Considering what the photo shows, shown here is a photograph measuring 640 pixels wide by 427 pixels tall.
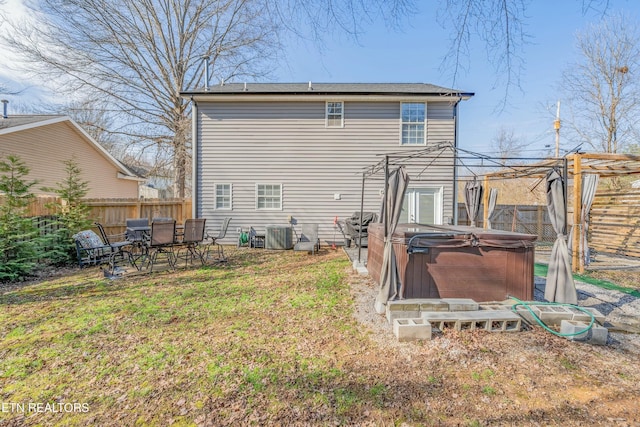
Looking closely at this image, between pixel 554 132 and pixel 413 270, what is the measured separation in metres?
15.7

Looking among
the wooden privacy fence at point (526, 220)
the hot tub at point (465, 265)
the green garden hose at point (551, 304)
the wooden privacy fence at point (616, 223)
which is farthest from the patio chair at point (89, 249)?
the wooden privacy fence at point (616, 223)

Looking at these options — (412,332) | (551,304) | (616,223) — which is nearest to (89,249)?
(412,332)

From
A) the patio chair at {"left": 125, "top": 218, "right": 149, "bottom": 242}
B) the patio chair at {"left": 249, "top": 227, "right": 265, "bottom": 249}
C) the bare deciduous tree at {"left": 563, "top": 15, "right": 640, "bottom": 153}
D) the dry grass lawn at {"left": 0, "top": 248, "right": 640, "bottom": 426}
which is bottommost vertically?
the dry grass lawn at {"left": 0, "top": 248, "right": 640, "bottom": 426}

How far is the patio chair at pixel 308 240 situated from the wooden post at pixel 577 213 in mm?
6359

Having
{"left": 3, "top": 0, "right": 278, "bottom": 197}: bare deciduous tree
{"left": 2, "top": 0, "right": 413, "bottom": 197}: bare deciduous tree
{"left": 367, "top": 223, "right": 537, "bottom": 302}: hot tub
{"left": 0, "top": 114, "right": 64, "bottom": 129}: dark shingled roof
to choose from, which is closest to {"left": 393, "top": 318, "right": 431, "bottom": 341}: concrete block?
{"left": 367, "top": 223, "right": 537, "bottom": 302}: hot tub

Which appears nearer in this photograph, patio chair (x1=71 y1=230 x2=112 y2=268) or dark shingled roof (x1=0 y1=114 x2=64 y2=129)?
patio chair (x1=71 y1=230 x2=112 y2=268)

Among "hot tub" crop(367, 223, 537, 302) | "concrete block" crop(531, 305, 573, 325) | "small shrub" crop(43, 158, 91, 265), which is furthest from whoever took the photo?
"small shrub" crop(43, 158, 91, 265)

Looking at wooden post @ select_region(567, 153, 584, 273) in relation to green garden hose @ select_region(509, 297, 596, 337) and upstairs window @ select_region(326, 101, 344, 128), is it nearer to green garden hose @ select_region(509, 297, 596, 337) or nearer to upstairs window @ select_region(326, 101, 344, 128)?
green garden hose @ select_region(509, 297, 596, 337)

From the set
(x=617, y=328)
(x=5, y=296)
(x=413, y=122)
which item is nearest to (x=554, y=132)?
(x=413, y=122)

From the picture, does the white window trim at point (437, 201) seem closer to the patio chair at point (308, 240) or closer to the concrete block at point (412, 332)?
the patio chair at point (308, 240)

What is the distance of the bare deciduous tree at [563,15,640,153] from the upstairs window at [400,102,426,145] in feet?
30.8

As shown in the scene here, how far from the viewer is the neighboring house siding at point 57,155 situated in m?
10.2

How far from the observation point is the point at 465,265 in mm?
4281

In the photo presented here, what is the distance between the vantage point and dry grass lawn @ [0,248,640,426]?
2201 millimetres
